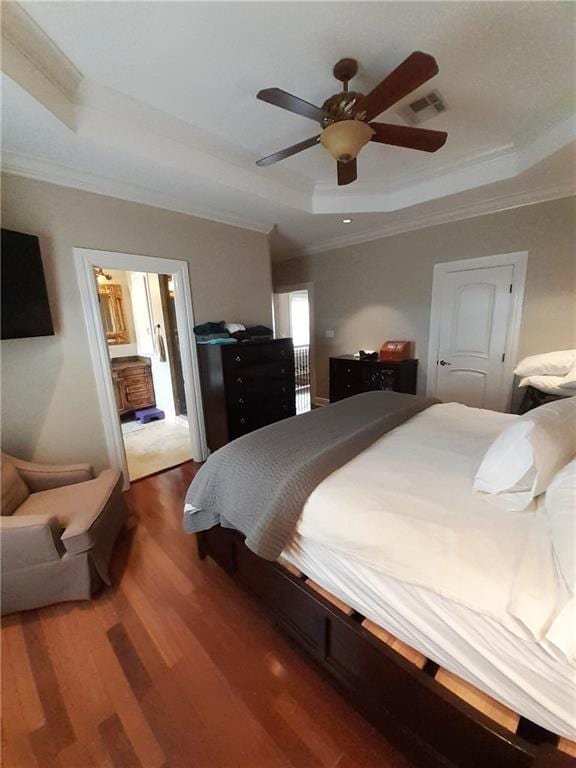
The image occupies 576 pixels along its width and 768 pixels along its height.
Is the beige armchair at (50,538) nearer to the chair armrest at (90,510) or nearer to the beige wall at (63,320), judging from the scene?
the chair armrest at (90,510)

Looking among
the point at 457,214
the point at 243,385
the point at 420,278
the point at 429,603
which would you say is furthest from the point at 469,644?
the point at 457,214

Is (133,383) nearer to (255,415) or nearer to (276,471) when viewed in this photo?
(255,415)

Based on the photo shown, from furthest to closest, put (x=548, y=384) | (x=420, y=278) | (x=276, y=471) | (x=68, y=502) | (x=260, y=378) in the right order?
(x=420, y=278), (x=260, y=378), (x=548, y=384), (x=68, y=502), (x=276, y=471)

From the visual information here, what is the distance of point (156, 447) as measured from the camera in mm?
3559

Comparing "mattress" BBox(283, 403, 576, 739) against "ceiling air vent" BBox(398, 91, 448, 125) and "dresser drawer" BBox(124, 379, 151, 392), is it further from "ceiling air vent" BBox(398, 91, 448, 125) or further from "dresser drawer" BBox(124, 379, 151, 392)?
"dresser drawer" BBox(124, 379, 151, 392)

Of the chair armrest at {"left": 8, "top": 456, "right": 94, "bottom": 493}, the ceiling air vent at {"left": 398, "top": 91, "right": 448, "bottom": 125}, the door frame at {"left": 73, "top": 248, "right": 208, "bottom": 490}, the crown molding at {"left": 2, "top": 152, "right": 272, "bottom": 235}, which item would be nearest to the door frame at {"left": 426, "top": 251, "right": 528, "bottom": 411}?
the ceiling air vent at {"left": 398, "top": 91, "right": 448, "bottom": 125}

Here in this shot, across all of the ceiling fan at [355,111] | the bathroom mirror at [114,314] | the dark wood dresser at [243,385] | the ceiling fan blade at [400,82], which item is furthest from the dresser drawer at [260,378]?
the bathroom mirror at [114,314]

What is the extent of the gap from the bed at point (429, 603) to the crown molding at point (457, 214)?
2810 millimetres

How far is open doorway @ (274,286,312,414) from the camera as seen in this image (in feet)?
17.2

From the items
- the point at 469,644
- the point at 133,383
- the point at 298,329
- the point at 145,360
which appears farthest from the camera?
the point at 298,329

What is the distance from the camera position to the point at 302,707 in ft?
3.83

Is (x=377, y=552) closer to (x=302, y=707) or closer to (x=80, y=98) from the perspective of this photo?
(x=302, y=707)

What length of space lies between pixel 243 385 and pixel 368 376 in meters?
1.73

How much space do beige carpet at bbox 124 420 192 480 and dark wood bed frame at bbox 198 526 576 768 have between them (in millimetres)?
2057
